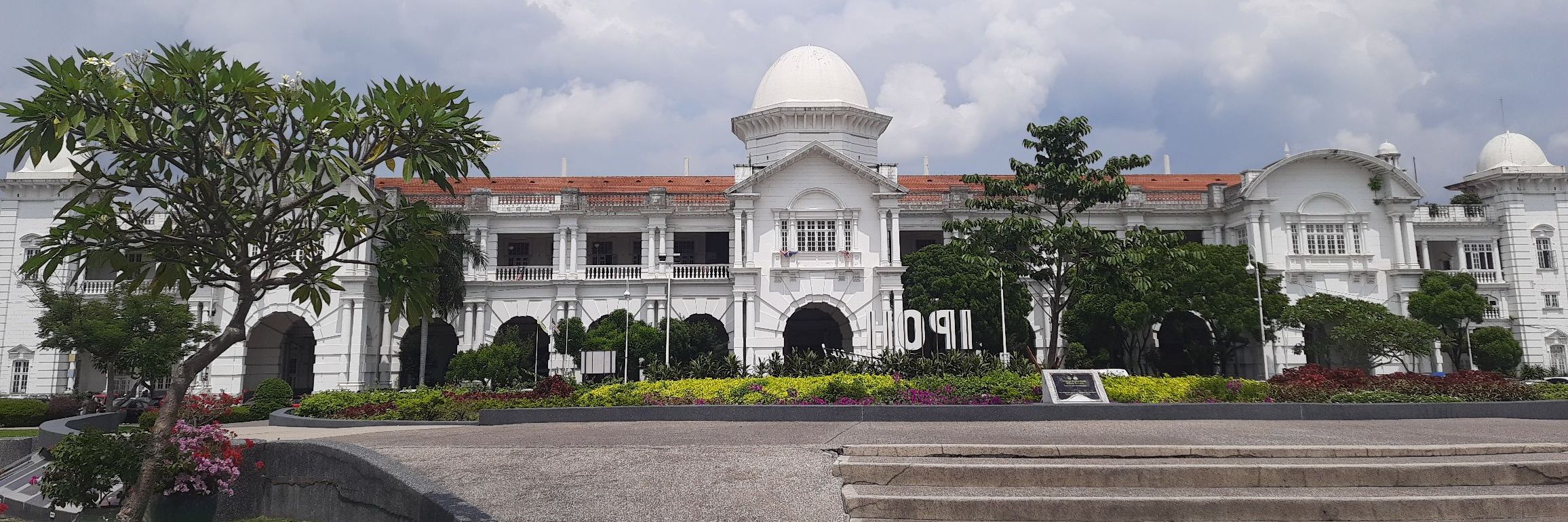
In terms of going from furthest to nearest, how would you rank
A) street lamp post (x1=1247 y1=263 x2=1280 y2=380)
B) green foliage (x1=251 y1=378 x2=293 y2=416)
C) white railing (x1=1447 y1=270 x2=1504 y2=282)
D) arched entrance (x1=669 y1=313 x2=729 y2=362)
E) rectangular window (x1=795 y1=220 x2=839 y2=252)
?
white railing (x1=1447 y1=270 x2=1504 y2=282) < rectangular window (x1=795 y1=220 x2=839 y2=252) < arched entrance (x1=669 y1=313 x2=729 y2=362) < street lamp post (x1=1247 y1=263 x2=1280 y2=380) < green foliage (x1=251 y1=378 x2=293 y2=416)

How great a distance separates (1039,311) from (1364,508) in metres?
27.1

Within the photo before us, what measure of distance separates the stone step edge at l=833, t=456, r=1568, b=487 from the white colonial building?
20128 mm

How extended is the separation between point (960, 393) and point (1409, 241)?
2634 centimetres

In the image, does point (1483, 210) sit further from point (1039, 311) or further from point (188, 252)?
point (188, 252)

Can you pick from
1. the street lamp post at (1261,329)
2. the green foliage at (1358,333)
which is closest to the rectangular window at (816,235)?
the street lamp post at (1261,329)

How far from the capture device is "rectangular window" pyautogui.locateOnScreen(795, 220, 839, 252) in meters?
32.6

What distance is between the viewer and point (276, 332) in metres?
35.4

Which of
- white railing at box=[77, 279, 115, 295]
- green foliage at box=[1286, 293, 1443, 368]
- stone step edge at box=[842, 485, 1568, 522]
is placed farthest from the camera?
white railing at box=[77, 279, 115, 295]

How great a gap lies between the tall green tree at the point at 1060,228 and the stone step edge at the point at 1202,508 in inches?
571

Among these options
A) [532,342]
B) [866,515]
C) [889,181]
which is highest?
[889,181]

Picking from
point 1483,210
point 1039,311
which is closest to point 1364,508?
point 1039,311

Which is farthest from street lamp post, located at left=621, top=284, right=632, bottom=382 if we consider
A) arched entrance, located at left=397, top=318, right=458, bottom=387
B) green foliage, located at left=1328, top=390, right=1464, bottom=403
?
green foliage, located at left=1328, top=390, right=1464, bottom=403

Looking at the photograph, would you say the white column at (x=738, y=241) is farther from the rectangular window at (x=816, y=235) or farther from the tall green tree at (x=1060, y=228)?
the tall green tree at (x=1060, y=228)

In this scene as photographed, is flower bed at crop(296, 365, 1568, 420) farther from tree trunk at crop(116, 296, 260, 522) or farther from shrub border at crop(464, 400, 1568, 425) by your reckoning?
tree trunk at crop(116, 296, 260, 522)
